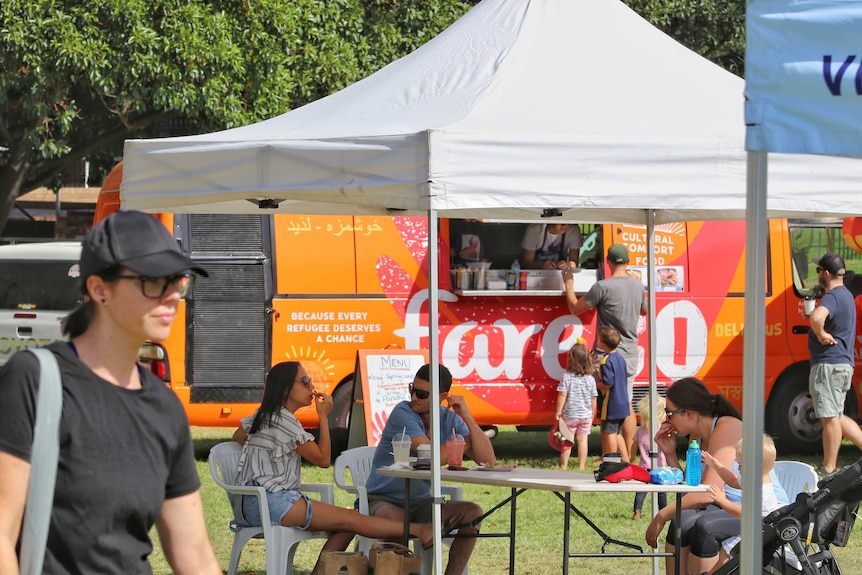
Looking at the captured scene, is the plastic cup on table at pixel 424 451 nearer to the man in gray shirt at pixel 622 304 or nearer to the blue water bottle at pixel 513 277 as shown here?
the man in gray shirt at pixel 622 304

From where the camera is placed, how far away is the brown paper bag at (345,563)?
18.9 feet

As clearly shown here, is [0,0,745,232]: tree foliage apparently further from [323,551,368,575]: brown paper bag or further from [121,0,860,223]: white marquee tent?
[323,551,368,575]: brown paper bag

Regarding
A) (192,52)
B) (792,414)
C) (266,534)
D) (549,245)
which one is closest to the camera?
(266,534)

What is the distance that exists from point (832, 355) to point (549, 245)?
2.59 meters

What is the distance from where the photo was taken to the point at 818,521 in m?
4.61

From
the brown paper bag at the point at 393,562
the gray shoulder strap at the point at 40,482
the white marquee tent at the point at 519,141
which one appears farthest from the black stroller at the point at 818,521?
the gray shoulder strap at the point at 40,482

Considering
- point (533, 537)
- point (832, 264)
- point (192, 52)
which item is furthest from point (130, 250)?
point (192, 52)

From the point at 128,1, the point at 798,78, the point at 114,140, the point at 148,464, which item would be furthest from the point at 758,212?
the point at 114,140

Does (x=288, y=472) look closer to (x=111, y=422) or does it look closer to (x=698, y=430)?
(x=698, y=430)

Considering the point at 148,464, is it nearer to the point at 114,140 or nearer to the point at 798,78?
the point at 798,78

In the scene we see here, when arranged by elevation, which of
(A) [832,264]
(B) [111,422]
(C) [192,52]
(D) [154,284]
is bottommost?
(B) [111,422]

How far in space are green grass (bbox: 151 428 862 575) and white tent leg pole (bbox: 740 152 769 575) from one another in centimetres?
384

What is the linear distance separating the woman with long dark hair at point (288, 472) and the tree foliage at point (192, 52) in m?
7.87

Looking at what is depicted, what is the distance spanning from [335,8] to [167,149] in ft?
29.6
